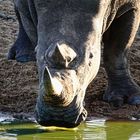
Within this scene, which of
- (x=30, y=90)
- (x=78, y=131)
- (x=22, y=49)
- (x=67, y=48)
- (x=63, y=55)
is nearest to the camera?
(x=63, y=55)

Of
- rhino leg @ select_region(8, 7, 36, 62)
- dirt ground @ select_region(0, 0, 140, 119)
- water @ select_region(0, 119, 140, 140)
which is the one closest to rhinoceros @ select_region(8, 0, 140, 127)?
water @ select_region(0, 119, 140, 140)

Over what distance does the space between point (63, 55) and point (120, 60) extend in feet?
6.97

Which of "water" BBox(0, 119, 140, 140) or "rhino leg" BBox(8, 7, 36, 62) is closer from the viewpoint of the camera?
"water" BBox(0, 119, 140, 140)

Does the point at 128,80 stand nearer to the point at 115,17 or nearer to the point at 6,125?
the point at 115,17

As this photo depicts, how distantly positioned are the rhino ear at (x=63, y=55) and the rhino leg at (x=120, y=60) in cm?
156

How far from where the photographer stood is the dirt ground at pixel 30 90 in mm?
Result: 6086

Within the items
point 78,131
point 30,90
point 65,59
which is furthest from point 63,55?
point 30,90

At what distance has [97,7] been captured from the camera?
481 cm

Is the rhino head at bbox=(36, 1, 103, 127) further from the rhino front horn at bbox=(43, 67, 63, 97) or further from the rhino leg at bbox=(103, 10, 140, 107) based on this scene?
the rhino leg at bbox=(103, 10, 140, 107)

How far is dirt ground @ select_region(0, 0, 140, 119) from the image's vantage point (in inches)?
240

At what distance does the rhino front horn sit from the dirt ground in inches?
74.6

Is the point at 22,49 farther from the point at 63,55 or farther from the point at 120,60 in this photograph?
the point at 63,55

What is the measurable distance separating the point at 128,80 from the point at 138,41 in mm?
1994

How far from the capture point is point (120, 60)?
6293mm
